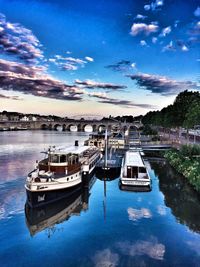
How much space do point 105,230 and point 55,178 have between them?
360 inches

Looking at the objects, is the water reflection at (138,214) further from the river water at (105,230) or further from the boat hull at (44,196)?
the boat hull at (44,196)

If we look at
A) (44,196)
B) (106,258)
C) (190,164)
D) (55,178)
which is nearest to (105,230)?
(106,258)

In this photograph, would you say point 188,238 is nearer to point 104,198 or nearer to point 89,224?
point 89,224

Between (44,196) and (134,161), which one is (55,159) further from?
(134,161)

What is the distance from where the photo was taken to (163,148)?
3083 inches

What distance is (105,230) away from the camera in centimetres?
2348

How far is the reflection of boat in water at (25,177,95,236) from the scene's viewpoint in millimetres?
25058

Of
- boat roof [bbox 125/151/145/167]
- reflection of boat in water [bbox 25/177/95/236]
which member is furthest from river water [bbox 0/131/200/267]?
boat roof [bbox 125/151/145/167]

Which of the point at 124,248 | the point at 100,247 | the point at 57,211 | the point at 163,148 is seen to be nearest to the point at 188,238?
the point at 124,248

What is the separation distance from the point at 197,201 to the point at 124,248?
15.0 metres

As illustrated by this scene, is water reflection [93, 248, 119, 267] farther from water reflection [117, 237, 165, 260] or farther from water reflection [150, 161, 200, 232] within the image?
water reflection [150, 161, 200, 232]

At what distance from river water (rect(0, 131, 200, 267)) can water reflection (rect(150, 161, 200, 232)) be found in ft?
0.27

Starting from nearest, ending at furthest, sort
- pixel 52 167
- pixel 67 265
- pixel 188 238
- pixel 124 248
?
pixel 67 265 < pixel 124 248 < pixel 188 238 < pixel 52 167

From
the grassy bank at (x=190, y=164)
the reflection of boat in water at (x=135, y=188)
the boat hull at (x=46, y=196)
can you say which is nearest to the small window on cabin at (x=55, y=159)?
the boat hull at (x=46, y=196)
